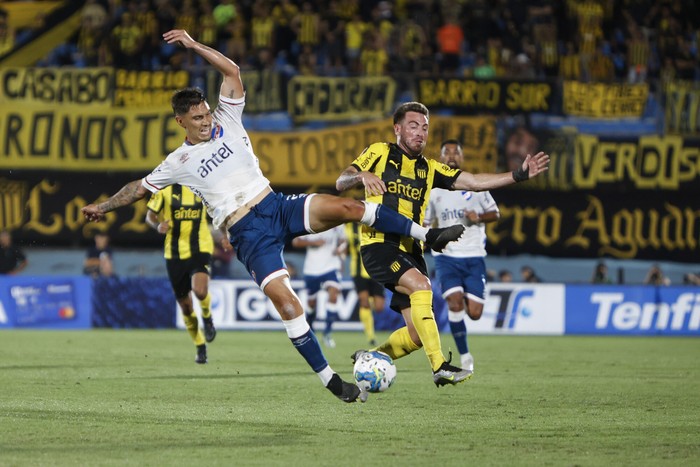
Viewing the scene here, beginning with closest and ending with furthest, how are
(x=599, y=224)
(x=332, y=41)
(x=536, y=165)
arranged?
1. (x=536, y=165)
2. (x=599, y=224)
3. (x=332, y=41)

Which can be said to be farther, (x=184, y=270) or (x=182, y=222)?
(x=182, y=222)

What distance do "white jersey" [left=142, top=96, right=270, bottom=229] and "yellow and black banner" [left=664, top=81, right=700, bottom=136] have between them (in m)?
15.0

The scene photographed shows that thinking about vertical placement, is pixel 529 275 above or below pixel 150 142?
below

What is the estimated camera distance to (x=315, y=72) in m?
23.3

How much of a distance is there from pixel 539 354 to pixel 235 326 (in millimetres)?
7780

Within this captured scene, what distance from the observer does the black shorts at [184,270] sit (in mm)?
14578

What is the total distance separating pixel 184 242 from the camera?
48.0 feet

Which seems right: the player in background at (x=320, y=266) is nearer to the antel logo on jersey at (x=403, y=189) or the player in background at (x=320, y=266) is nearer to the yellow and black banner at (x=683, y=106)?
the yellow and black banner at (x=683, y=106)

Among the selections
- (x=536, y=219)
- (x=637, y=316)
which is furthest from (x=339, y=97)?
(x=637, y=316)

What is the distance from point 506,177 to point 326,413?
2.42 meters

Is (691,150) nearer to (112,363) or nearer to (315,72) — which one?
(315,72)

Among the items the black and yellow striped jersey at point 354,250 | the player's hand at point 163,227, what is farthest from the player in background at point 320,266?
the player's hand at point 163,227

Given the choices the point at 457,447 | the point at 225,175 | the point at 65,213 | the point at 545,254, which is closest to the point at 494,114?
the point at 545,254

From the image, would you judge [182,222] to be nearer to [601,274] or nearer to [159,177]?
[159,177]
